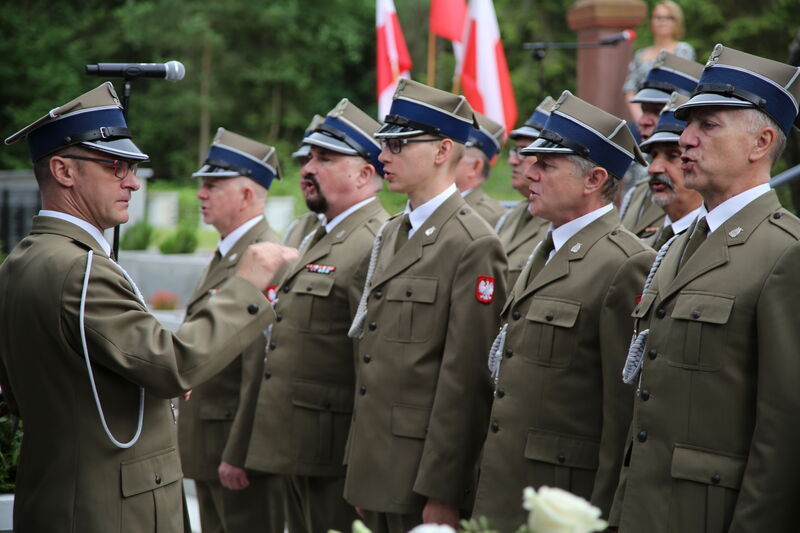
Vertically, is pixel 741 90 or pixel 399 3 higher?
pixel 399 3

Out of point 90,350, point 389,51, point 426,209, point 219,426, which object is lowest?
point 219,426

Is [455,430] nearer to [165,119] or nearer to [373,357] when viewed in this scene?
[373,357]

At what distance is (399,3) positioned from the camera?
38219 millimetres

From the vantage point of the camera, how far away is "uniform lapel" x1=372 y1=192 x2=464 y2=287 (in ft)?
14.9

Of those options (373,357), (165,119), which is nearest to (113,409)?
(373,357)

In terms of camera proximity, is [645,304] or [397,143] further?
[397,143]

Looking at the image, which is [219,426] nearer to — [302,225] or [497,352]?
[302,225]

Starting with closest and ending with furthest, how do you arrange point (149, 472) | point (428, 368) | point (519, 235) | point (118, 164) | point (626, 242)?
1. point (149, 472)
2. point (118, 164)
3. point (626, 242)
4. point (428, 368)
5. point (519, 235)

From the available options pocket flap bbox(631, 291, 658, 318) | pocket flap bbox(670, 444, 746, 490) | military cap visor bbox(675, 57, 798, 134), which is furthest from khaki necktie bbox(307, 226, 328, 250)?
pocket flap bbox(670, 444, 746, 490)

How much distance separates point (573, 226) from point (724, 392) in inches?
46.6

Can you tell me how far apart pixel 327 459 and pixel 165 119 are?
33553 mm

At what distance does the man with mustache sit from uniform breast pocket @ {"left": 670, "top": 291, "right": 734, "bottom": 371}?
55.0 inches

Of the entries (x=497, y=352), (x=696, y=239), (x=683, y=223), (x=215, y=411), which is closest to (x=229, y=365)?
(x=215, y=411)

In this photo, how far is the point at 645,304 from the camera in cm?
339
